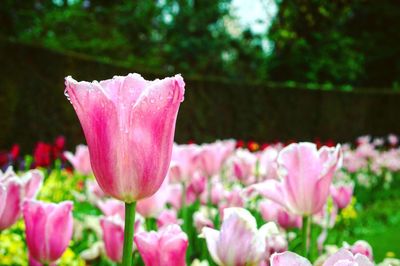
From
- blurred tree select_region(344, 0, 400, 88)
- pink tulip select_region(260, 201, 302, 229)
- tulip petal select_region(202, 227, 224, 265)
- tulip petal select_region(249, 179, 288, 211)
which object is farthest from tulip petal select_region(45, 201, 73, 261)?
blurred tree select_region(344, 0, 400, 88)

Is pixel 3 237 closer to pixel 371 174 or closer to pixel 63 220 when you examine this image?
pixel 63 220

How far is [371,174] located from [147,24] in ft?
36.7

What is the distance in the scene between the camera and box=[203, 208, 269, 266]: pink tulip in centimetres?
101

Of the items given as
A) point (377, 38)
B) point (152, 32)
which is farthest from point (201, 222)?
point (377, 38)

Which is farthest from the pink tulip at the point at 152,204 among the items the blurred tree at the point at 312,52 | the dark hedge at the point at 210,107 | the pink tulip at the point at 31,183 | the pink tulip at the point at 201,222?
the blurred tree at the point at 312,52

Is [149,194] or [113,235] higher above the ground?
[149,194]

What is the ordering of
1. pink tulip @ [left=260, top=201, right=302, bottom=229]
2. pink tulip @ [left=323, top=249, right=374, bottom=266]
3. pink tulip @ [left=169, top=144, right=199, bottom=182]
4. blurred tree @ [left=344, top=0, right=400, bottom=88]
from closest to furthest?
1. pink tulip @ [left=323, top=249, right=374, bottom=266]
2. pink tulip @ [left=260, top=201, right=302, bottom=229]
3. pink tulip @ [left=169, top=144, right=199, bottom=182]
4. blurred tree @ [left=344, top=0, right=400, bottom=88]

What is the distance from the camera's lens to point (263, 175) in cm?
223

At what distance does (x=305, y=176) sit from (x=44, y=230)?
1.76ft

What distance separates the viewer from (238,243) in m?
1.01

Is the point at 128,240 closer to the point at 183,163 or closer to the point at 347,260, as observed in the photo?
the point at 347,260

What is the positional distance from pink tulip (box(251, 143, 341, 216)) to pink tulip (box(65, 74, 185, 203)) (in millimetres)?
448

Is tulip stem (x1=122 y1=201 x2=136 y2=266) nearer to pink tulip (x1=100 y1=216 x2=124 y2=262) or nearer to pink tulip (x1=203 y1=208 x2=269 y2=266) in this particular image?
pink tulip (x1=203 y1=208 x2=269 y2=266)

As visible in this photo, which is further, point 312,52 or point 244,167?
point 312,52
